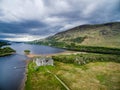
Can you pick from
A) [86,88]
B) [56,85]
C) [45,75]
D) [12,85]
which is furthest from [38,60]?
[86,88]

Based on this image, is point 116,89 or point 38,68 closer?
point 116,89

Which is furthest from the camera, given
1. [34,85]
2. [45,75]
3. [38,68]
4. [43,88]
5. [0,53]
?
[0,53]

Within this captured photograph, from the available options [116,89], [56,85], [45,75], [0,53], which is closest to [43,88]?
[56,85]

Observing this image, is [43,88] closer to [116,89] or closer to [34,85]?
[34,85]

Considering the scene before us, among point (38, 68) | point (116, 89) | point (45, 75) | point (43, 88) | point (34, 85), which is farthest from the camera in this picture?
point (38, 68)

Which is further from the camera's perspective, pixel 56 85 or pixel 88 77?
pixel 88 77

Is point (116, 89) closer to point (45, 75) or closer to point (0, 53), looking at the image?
point (45, 75)

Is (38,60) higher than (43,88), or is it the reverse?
(38,60)

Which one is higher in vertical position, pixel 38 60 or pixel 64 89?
pixel 38 60

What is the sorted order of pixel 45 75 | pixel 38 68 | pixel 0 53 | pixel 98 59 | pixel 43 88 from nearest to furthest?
pixel 43 88, pixel 45 75, pixel 38 68, pixel 98 59, pixel 0 53
